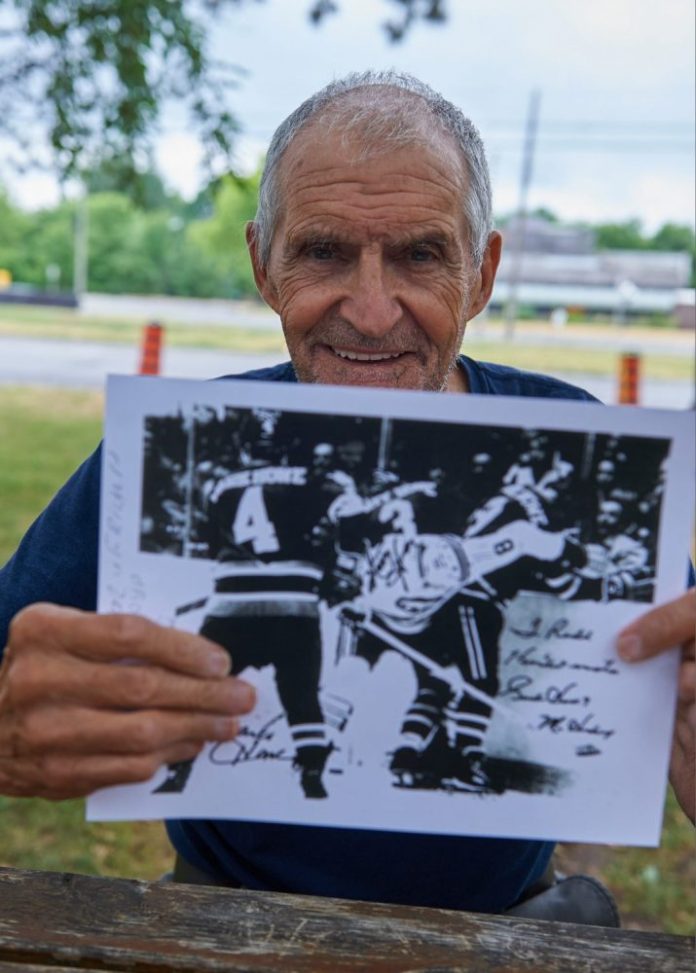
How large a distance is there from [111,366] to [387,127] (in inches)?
564

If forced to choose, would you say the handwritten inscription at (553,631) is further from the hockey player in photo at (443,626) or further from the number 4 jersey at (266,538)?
the number 4 jersey at (266,538)

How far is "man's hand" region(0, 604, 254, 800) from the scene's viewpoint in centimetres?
81

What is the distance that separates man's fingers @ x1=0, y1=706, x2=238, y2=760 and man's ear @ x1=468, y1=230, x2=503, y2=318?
3.07 ft

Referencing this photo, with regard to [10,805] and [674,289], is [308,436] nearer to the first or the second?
[10,805]

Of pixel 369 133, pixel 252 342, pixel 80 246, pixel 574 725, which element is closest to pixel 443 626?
pixel 574 725

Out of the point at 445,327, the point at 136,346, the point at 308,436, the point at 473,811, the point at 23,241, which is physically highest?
the point at 23,241

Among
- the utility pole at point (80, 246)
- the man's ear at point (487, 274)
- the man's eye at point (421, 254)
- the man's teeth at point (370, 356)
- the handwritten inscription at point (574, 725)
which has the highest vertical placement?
the utility pole at point (80, 246)

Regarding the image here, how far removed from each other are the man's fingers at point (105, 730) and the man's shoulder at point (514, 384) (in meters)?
0.90

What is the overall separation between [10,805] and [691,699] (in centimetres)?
283

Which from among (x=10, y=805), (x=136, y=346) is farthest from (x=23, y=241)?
(x=10, y=805)

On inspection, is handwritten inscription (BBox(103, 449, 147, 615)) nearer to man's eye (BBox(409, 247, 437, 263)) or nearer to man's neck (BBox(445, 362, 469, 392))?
man's eye (BBox(409, 247, 437, 263))

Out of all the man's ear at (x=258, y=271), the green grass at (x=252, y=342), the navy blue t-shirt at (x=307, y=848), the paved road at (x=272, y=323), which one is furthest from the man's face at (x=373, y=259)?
the paved road at (x=272, y=323)

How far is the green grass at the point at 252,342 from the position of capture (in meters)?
18.7

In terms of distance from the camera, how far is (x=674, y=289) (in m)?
36.5
